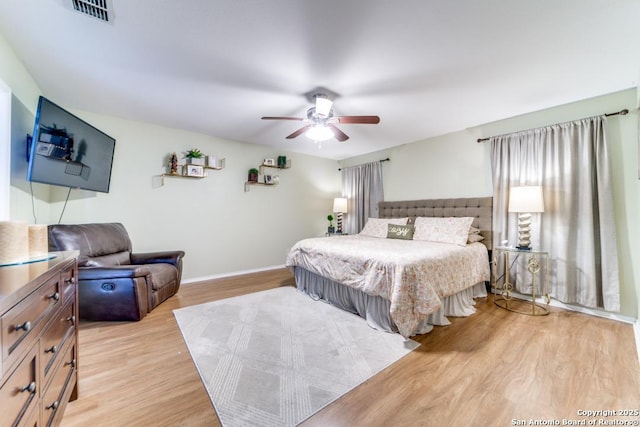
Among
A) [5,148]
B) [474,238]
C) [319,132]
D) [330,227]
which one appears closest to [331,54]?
[319,132]

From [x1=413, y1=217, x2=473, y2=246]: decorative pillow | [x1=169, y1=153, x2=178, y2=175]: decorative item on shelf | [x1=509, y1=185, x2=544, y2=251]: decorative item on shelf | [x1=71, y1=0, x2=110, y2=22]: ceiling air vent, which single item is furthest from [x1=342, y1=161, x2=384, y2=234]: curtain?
[x1=71, y1=0, x2=110, y2=22]: ceiling air vent

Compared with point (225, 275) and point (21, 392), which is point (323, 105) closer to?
point (21, 392)

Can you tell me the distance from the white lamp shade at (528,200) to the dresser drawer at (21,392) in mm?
3929

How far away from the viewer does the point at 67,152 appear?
2500 mm

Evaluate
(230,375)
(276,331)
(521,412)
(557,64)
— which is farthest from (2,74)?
(557,64)

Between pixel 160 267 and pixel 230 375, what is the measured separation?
2.00m

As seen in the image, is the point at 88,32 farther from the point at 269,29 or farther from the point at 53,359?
the point at 53,359

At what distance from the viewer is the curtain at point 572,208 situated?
8.75 feet

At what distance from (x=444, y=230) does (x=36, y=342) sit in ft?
12.6

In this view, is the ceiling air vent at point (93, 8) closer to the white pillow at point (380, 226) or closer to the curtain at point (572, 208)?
the white pillow at point (380, 226)

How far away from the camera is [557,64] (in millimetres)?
2240

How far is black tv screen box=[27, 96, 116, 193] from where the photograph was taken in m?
2.14

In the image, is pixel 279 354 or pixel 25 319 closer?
pixel 25 319

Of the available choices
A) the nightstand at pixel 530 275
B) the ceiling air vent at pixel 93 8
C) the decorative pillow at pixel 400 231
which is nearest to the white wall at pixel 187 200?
the ceiling air vent at pixel 93 8
